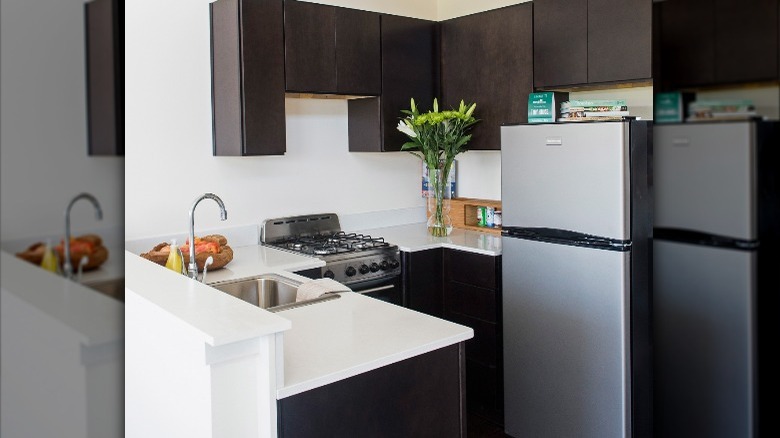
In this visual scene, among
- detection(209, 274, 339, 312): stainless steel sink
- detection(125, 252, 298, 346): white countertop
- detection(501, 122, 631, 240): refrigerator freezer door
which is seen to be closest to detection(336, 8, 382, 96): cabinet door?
detection(501, 122, 631, 240): refrigerator freezer door

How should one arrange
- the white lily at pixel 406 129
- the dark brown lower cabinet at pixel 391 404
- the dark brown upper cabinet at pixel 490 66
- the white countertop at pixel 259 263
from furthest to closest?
the white lily at pixel 406 129 < the dark brown upper cabinet at pixel 490 66 < the white countertop at pixel 259 263 < the dark brown lower cabinet at pixel 391 404

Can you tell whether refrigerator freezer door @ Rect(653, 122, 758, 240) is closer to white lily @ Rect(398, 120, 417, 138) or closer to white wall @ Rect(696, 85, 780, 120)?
white wall @ Rect(696, 85, 780, 120)

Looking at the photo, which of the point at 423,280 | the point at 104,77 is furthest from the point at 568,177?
the point at 104,77

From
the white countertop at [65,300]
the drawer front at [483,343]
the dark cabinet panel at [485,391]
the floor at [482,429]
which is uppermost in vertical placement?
the white countertop at [65,300]

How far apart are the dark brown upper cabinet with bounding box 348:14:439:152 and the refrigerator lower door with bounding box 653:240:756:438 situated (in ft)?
11.4

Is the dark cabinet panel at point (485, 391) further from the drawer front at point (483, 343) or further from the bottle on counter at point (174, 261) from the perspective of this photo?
the bottle on counter at point (174, 261)

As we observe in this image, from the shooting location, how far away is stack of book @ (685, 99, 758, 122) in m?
0.22

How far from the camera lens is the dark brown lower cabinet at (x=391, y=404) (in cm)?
153

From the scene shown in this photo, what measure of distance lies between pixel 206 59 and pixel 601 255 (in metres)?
2.10

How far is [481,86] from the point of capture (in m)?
3.69

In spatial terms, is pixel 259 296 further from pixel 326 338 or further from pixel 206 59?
pixel 206 59

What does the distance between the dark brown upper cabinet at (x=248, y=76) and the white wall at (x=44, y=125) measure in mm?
3079

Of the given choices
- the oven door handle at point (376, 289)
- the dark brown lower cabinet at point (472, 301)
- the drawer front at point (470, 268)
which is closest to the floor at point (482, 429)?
the dark brown lower cabinet at point (472, 301)

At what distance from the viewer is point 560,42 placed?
3.25 metres
